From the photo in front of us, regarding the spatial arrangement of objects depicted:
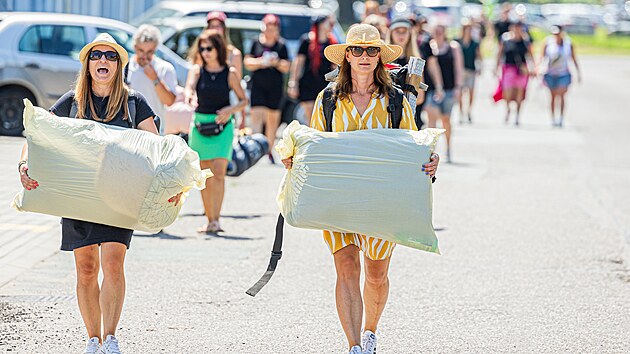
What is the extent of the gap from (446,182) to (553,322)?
6254 mm

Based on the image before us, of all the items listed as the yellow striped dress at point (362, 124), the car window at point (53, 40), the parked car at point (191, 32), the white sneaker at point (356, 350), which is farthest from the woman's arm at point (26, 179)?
the parked car at point (191, 32)

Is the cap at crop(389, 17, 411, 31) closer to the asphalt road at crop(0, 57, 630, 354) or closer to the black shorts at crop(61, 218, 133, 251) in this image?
the asphalt road at crop(0, 57, 630, 354)

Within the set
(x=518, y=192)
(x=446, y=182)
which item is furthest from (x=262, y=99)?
(x=518, y=192)

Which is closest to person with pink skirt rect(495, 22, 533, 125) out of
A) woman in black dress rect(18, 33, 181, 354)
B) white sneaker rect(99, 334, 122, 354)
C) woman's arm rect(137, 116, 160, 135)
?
woman's arm rect(137, 116, 160, 135)

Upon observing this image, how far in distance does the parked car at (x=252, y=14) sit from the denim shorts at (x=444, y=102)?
3285mm

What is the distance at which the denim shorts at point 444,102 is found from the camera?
546 inches

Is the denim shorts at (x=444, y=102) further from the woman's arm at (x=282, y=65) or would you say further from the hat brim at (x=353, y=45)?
the hat brim at (x=353, y=45)

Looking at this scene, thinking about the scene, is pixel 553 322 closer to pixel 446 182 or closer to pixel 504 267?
pixel 504 267

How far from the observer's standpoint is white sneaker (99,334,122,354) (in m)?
5.56

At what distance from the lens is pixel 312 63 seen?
44.3 ft

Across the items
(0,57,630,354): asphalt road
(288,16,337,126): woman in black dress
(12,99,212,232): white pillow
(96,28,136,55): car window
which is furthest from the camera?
(96,28,136,55): car window

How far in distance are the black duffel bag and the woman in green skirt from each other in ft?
3.91

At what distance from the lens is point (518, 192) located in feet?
40.7

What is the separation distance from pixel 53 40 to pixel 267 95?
9.59 feet
